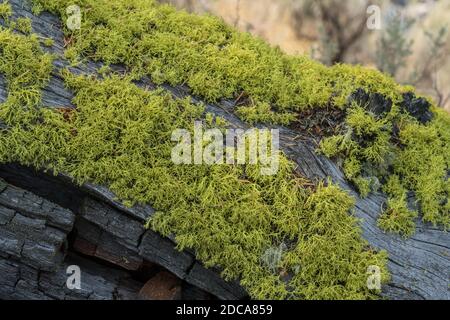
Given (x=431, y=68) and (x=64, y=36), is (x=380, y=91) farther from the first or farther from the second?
(x=431, y=68)

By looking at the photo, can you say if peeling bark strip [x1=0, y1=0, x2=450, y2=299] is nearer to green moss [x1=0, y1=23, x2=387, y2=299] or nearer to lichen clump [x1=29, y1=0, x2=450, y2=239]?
green moss [x1=0, y1=23, x2=387, y2=299]

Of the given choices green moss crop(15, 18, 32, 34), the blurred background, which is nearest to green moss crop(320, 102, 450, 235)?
green moss crop(15, 18, 32, 34)

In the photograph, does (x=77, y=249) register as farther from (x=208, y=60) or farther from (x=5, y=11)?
(x=5, y=11)

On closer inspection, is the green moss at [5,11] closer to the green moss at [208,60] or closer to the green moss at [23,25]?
the green moss at [23,25]

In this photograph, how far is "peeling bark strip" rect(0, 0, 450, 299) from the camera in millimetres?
3998

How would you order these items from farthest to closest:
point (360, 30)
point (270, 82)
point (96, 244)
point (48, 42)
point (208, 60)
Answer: point (360, 30)
point (270, 82)
point (208, 60)
point (48, 42)
point (96, 244)

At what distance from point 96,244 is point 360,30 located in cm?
771

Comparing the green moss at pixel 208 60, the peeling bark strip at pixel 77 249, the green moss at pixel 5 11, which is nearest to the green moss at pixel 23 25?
the green moss at pixel 5 11

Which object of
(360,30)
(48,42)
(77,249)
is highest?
(360,30)

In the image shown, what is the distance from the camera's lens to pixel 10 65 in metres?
4.25

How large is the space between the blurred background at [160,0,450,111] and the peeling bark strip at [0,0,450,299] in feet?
18.5

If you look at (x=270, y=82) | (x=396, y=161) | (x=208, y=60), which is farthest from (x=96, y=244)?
(x=396, y=161)

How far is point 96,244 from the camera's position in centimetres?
431
